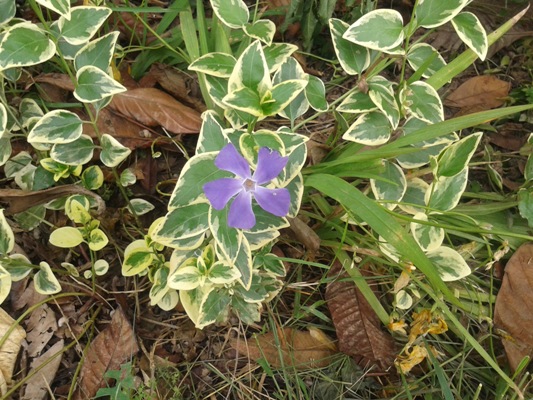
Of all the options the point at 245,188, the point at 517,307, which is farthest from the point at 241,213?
the point at 517,307

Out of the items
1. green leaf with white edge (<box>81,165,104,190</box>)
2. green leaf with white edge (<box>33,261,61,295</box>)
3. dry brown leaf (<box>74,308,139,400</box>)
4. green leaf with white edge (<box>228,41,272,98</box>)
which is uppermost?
green leaf with white edge (<box>228,41,272,98</box>)

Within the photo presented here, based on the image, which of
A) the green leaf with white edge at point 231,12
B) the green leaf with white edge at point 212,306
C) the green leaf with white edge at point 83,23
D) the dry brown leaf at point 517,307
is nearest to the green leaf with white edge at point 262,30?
the green leaf with white edge at point 231,12

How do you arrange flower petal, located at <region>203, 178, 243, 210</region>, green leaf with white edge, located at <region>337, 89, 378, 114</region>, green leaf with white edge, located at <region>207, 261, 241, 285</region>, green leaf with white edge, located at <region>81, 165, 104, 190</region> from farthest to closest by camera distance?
green leaf with white edge, located at <region>81, 165, 104, 190</region> → green leaf with white edge, located at <region>337, 89, 378, 114</region> → green leaf with white edge, located at <region>207, 261, 241, 285</region> → flower petal, located at <region>203, 178, 243, 210</region>

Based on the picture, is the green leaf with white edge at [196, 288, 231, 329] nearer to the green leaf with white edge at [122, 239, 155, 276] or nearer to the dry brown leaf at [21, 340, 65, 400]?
the green leaf with white edge at [122, 239, 155, 276]

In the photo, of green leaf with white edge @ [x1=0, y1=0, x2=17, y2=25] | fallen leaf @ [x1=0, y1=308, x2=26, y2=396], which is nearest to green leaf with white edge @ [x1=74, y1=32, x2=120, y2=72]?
green leaf with white edge @ [x1=0, y1=0, x2=17, y2=25]

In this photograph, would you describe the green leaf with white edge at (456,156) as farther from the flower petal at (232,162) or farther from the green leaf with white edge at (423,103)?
the flower petal at (232,162)

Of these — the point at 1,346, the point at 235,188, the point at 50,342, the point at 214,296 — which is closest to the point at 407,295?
the point at 214,296

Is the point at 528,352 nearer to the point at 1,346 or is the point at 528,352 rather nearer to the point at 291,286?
Answer: the point at 291,286
